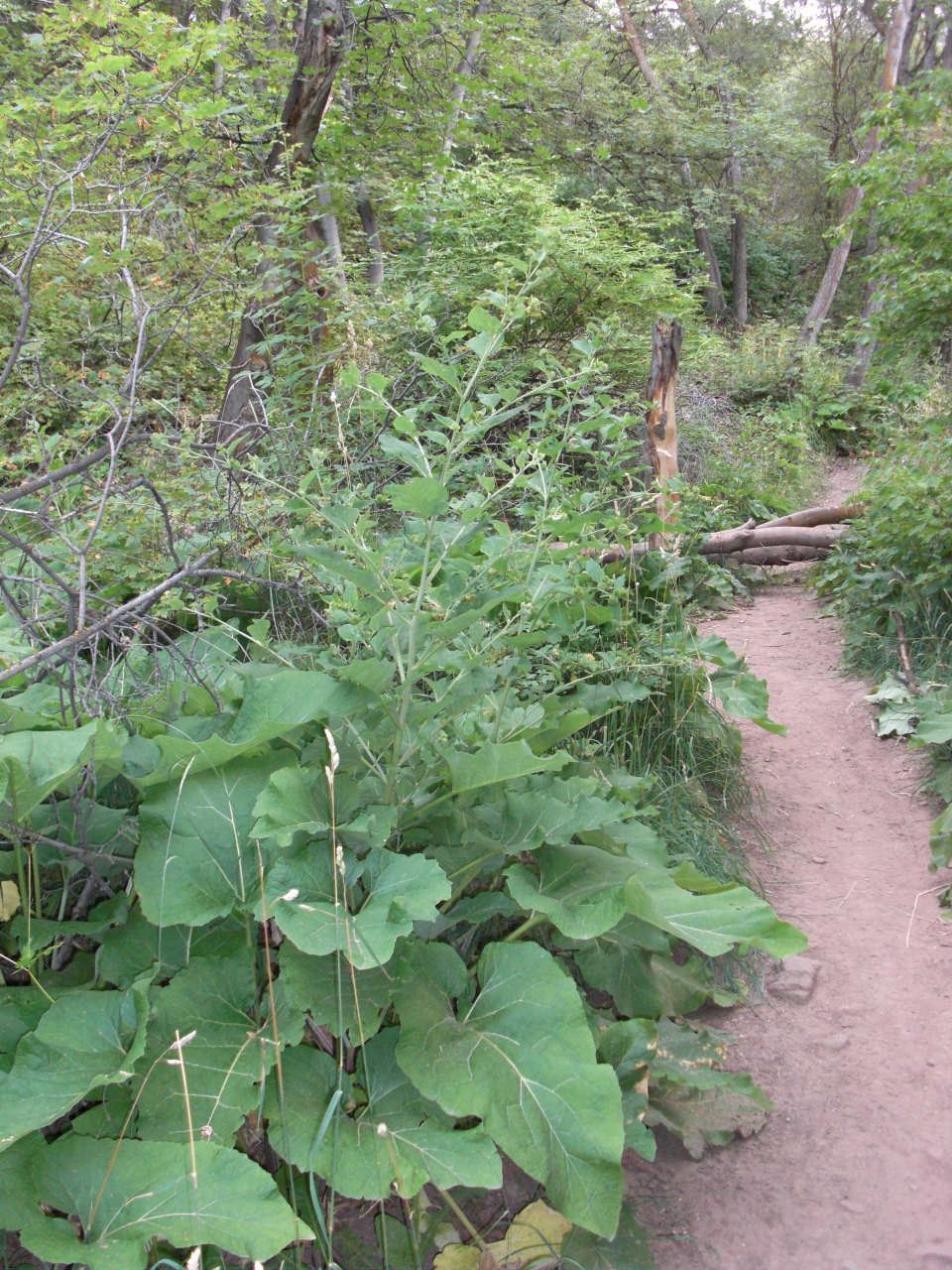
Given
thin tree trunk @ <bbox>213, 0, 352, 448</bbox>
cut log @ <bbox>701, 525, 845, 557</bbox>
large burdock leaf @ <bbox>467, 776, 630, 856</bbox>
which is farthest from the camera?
cut log @ <bbox>701, 525, 845, 557</bbox>

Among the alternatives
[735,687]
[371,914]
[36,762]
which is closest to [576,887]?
[371,914]

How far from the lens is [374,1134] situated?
1.67m

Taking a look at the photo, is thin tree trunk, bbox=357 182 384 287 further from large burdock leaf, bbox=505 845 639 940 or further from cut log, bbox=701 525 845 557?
large burdock leaf, bbox=505 845 639 940

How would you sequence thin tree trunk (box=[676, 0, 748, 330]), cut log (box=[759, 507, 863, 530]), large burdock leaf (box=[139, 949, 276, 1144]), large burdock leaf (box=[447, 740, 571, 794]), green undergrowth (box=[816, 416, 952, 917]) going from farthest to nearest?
thin tree trunk (box=[676, 0, 748, 330]) → cut log (box=[759, 507, 863, 530]) → green undergrowth (box=[816, 416, 952, 917]) → large burdock leaf (box=[447, 740, 571, 794]) → large burdock leaf (box=[139, 949, 276, 1144])

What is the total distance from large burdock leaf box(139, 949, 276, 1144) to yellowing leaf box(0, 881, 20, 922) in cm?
42

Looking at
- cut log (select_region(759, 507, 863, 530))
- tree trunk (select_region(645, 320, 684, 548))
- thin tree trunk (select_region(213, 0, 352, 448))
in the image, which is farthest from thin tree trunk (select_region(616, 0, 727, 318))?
thin tree trunk (select_region(213, 0, 352, 448))

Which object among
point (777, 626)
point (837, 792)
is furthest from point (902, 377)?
point (837, 792)

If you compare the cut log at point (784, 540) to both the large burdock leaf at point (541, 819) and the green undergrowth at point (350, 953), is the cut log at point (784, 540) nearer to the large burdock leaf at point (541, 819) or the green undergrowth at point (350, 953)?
the green undergrowth at point (350, 953)

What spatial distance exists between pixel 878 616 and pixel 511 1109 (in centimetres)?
445

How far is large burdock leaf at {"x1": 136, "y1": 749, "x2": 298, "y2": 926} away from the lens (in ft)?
5.90

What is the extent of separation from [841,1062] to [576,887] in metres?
1.24

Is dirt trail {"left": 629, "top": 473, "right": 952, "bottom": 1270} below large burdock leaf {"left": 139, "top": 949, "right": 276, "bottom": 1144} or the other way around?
below

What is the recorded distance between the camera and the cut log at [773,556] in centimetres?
680

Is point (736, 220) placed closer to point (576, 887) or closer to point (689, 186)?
point (689, 186)
